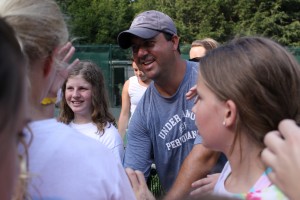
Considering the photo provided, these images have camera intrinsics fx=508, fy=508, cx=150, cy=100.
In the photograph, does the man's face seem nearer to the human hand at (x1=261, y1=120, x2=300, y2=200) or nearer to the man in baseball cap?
the man in baseball cap

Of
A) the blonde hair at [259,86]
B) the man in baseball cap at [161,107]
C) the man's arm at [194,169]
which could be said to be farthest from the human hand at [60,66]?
the man in baseball cap at [161,107]

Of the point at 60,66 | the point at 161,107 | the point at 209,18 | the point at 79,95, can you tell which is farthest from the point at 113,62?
the point at 209,18

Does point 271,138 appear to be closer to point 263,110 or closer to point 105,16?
point 263,110

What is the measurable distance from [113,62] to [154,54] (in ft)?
38.2

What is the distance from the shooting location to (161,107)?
10.9 ft

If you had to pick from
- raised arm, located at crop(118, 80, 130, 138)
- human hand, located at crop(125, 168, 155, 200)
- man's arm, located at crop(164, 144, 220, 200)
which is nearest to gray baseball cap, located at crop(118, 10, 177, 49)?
man's arm, located at crop(164, 144, 220, 200)

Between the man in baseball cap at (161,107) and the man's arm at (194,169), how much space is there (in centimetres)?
12

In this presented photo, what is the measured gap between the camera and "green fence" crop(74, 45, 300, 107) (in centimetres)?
1446

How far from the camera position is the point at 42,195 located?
1586 mm

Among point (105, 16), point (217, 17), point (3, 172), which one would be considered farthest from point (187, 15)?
point (3, 172)

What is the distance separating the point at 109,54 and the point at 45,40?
13.2 metres

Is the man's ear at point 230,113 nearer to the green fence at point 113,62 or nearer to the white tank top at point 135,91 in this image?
the white tank top at point 135,91

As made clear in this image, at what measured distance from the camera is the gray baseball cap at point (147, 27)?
3473mm

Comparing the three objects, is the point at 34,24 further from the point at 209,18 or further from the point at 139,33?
the point at 209,18
